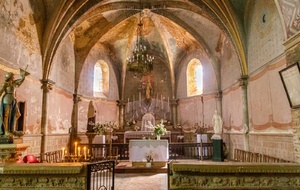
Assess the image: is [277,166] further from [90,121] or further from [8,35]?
[90,121]

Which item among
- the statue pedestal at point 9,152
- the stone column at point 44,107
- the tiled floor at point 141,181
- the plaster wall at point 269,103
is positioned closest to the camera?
the statue pedestal at point 9,152

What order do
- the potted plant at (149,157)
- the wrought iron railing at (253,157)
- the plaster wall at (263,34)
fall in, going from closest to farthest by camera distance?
the wrought iron railing at (253,157)
the plaster wall at (263,34)
the potted plant at (149,157)

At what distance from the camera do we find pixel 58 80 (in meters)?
13.6

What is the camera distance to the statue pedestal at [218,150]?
42.1 ft

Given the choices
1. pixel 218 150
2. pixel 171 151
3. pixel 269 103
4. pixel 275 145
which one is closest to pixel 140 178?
pixel 275 145

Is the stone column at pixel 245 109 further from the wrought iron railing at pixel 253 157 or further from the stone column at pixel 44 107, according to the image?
the stone column at pixel 44 107

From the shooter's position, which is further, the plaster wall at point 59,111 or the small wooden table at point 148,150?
the plaster wall at point 59,111

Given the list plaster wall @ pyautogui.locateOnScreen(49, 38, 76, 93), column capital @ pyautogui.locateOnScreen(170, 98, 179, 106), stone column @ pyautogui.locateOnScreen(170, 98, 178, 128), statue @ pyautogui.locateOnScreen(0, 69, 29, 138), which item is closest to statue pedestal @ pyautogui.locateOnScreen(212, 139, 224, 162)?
stone column @ pyautogui.locateOnScreen(170, 98, 178, 128)

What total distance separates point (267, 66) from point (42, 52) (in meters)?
9.92

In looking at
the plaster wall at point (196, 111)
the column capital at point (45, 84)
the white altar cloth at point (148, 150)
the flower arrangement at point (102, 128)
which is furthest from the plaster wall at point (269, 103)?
the column capital at point (45, 84)

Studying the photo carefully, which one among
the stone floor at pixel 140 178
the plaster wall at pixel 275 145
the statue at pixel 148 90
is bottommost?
the stone floor at pixel 140 178

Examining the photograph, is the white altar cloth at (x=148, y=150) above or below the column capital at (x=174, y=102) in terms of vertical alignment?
below

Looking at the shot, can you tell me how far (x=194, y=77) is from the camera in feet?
60.8

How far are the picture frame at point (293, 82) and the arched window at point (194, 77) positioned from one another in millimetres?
11102
